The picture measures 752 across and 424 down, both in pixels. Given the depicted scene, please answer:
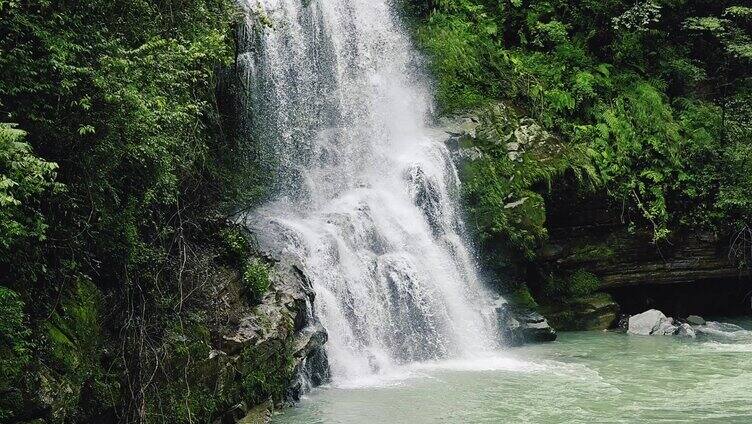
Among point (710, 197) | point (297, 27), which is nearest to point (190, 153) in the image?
point (297, 27)

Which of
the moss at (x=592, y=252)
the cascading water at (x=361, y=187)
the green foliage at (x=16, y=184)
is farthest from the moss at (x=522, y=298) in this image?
the green foliage at (x=16, y=184)

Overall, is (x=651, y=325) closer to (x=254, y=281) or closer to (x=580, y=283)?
(x=580, y=283)

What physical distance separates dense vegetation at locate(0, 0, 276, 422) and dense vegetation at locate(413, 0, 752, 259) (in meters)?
8.46

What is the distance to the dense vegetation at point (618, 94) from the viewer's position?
16781 millimetres

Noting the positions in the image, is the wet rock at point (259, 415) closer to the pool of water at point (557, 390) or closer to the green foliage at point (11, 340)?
the pool of water at point (557, 390)

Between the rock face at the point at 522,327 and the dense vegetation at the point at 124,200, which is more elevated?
the dense vegetation at the point at 124,200

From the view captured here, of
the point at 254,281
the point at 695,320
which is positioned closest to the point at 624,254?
the point at 695,320

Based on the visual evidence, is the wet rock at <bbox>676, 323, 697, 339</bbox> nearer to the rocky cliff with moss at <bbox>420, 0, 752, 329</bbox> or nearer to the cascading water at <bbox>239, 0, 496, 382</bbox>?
the rocky cliff with moss at <bbox>420, 0, 752, 329</bbox>

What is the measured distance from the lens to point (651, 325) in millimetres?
15930

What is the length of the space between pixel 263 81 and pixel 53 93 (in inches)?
325

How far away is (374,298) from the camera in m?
12.2

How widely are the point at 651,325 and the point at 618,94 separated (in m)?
5.89

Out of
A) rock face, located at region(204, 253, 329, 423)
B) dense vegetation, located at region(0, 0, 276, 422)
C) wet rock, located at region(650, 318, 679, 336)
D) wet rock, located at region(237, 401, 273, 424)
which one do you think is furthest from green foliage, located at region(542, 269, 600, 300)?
dense vegetation, located at region(0, 0, 276, 422)

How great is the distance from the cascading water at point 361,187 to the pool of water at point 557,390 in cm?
79
